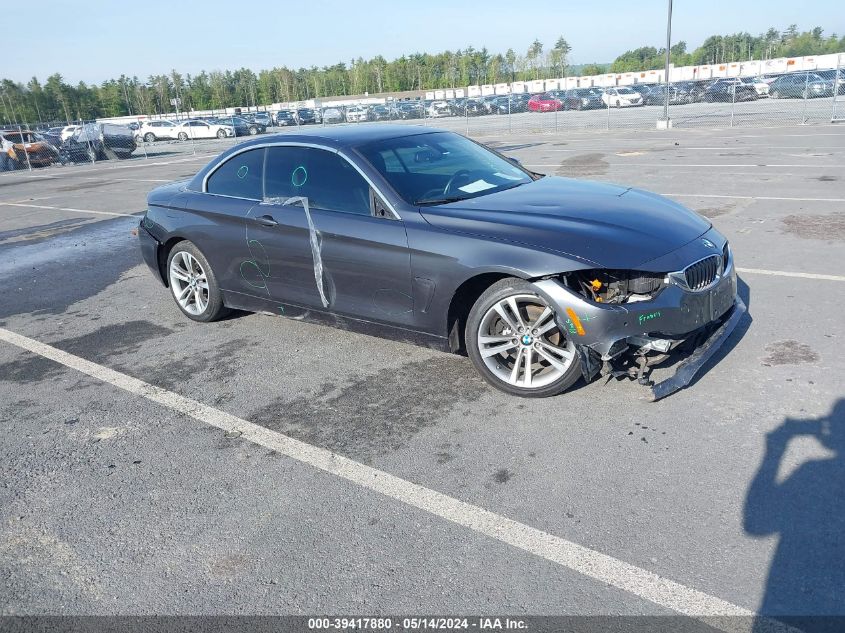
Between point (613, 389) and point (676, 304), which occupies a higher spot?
point (676, 304)

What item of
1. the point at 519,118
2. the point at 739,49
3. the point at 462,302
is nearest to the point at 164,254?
the point at 462,302

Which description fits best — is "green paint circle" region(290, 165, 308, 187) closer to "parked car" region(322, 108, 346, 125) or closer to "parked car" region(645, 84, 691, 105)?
"parked car" region(645, 84, 691, 105)

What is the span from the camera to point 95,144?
30984 mm

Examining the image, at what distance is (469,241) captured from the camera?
13.6 feet

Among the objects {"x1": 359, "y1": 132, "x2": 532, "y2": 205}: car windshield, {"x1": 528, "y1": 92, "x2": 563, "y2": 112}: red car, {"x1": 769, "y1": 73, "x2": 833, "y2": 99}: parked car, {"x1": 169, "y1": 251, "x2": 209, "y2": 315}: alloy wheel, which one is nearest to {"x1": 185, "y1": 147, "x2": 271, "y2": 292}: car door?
{"x1": 169, "y1": 251, "x2": 209, "y2": 315}: alloy wheel

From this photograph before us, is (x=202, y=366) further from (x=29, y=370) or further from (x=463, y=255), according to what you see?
(x=463, y=255)

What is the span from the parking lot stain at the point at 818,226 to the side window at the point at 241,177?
5.86 meters

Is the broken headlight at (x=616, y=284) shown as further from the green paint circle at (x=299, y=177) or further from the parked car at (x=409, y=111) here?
the parked car at (x=409, y=111)

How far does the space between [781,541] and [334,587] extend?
5.84 ft

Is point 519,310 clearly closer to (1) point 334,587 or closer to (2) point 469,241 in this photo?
(2) point 469,241

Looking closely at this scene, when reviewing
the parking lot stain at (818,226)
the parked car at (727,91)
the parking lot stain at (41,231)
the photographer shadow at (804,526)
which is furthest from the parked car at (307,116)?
the photographer shadow at (804,526)

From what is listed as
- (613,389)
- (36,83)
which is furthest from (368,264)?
(36,83)

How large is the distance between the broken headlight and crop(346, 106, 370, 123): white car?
41.9 meters

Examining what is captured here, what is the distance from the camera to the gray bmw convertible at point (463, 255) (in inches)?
153
